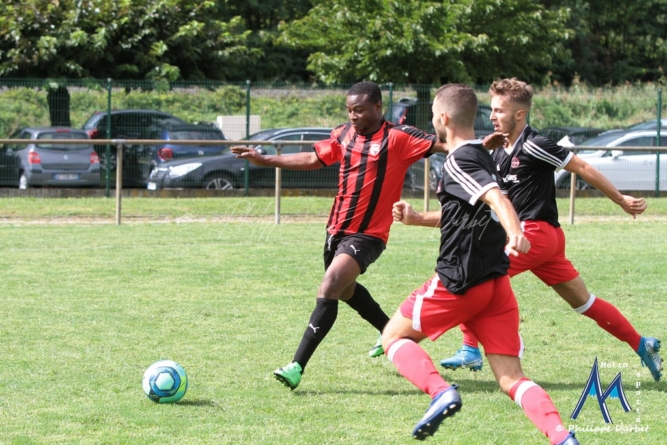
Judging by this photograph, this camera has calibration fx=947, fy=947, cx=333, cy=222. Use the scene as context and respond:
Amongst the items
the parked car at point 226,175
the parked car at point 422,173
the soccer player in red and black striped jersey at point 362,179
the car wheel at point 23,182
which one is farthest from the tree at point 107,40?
the soccer player in red and black striped jersey at point 362,179

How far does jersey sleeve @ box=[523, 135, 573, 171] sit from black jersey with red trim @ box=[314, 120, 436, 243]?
0.64 m

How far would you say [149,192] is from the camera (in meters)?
18.7

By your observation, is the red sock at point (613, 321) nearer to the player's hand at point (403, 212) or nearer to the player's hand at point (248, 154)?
the player's hand at point (403, 212)

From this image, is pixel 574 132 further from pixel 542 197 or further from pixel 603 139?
pixel 542 197

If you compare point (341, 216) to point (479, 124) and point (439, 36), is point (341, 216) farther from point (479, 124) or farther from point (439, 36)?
Answer: point (439, 36)

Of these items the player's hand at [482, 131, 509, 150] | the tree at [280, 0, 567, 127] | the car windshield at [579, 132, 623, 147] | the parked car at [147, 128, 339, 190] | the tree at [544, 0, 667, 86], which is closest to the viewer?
the player's hand at [482, 131, 509, 150]

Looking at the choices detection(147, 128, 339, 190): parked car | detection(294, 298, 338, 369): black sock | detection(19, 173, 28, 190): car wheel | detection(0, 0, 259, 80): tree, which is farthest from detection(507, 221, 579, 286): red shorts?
detection(0, 0, 259, 80): tree

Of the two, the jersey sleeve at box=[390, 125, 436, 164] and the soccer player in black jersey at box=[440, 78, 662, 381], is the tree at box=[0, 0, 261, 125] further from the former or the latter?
the soccer player in black jersey at box=[440, 78, 662, 381]

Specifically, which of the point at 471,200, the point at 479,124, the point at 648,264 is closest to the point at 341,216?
the point at 471,200

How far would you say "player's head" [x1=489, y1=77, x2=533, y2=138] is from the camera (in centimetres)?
600

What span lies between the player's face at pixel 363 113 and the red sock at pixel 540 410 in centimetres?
235

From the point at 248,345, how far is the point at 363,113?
80.2 inches

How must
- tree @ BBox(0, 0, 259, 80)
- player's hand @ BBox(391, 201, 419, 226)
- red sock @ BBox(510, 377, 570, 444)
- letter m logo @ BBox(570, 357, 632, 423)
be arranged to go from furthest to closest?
tree @ BBox(0, 0, 259, 80), letter m logo @ BBox(570, 357, 632, 423), player's hand @ BBox(391, 201, 419, 226), red sock @ BBox(510, 377, 570, 444)

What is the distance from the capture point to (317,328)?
5.99 meters
